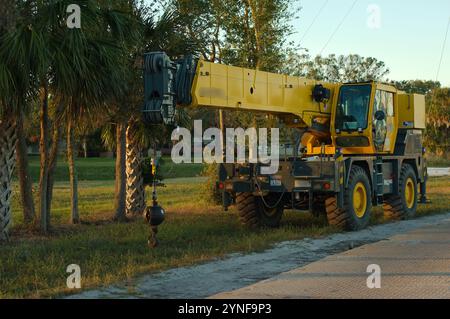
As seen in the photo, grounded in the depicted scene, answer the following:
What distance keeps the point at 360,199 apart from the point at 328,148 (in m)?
1.42

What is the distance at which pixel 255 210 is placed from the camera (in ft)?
50.9

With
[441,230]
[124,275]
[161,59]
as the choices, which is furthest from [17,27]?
[441,230]

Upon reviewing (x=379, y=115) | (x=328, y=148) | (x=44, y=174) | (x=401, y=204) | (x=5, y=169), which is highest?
(x=379, y=115)

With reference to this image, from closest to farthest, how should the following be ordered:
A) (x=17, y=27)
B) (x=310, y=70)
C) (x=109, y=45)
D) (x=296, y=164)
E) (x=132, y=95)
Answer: (x=17, y=27) → (x=109, y=45) → (x=296, y=164) → (x=132, y=95) → (x=310, y=70)

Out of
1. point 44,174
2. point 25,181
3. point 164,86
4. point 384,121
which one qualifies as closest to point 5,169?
point 44,174

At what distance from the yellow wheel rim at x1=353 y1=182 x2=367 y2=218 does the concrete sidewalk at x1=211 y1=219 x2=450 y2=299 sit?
2.78 meters

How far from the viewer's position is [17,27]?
12.3 metres

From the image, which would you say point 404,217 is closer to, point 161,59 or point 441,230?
point 441,230

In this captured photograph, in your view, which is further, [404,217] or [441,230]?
[404,217]

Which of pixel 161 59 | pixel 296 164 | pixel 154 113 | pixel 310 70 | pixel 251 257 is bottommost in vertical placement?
pixel 251 257

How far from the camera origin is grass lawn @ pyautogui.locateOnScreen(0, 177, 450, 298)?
9.13 metres

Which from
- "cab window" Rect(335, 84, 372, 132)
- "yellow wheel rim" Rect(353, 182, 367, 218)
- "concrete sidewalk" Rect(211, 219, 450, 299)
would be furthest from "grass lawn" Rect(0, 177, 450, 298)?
"cab window" Rect(335, 84, 372, 132)

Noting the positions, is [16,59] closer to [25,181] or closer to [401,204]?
[25,181]

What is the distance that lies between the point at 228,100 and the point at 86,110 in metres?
2.89
